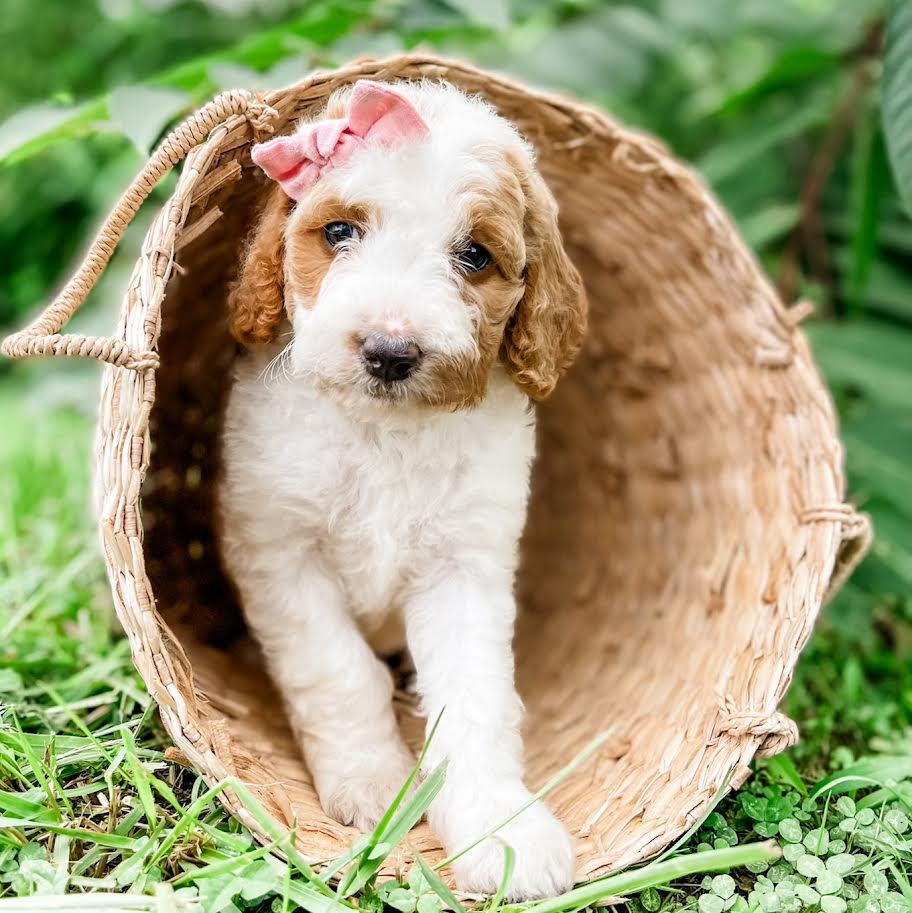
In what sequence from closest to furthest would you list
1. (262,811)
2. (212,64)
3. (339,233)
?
(262,811), (339,233), (212,64)

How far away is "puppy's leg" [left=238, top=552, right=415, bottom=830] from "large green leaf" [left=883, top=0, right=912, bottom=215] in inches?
83.5

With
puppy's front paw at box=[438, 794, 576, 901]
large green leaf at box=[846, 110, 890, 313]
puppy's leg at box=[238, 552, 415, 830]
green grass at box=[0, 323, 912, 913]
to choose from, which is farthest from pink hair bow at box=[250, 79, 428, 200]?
large green leaf at box=[846, 110, 890, 313]

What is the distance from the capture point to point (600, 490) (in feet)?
13.6

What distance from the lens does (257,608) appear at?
2.91 meters

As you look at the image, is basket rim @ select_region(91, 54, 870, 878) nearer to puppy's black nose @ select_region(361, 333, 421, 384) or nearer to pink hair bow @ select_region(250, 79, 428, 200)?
pink hair bow @ select_region(250, 79, 428, 200)

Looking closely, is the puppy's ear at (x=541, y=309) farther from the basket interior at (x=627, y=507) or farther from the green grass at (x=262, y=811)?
the green grass at (x=262, y=811)

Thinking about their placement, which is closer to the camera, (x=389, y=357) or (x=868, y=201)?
(x=389, y=357)

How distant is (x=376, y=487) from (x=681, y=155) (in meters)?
3.99

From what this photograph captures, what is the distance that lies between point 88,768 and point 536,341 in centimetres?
154

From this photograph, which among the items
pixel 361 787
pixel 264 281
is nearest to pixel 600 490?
pixel 361 787

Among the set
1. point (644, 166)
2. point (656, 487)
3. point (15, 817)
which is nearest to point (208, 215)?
point (644, 166)

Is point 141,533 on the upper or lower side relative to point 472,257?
lower

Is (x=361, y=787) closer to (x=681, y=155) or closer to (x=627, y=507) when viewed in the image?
(x=627, y=507)

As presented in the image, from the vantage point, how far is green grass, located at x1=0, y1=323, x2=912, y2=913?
2.23 meters
